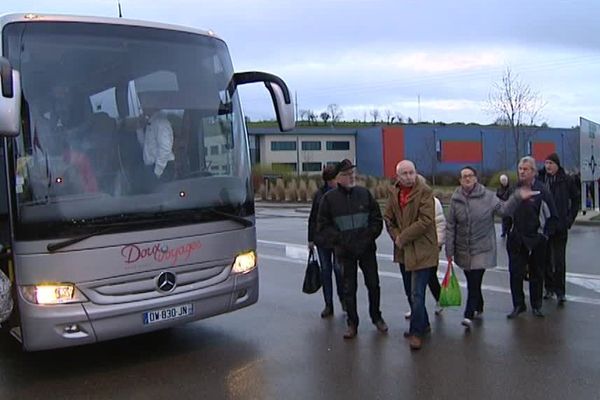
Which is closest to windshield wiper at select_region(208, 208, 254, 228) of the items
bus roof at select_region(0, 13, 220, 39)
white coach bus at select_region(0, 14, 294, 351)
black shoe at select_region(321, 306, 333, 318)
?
white coach bus at select_region(0, 14, 294, 351)

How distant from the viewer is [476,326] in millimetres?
6957

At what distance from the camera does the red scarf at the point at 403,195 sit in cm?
631

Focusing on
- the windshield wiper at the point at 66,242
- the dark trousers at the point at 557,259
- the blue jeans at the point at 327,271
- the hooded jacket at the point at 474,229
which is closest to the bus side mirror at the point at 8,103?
the windshield wiper at the point at 66,242

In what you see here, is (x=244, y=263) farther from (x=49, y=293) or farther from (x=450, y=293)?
(x=450, y=293)

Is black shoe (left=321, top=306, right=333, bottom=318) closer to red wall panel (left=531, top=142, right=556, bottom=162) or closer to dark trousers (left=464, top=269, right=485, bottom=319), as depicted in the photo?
dark trousers (left=464, top=269, right=485, bottom=319)

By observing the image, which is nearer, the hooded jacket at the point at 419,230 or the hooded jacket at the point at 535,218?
the hooded jacket at the point at 419,230

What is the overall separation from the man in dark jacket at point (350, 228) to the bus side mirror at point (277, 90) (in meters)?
0.75

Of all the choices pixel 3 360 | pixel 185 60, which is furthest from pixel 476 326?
pixel 3 360

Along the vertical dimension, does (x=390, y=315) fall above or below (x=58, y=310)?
below

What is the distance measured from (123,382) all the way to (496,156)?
7276cm

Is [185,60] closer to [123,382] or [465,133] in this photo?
[123,382]

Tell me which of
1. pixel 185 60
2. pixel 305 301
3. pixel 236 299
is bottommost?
pixel 305 301

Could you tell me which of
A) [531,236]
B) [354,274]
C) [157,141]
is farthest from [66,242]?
[531,236]

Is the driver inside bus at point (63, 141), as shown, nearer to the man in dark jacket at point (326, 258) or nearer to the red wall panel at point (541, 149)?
the man in dark jacket at point (326, 258)
